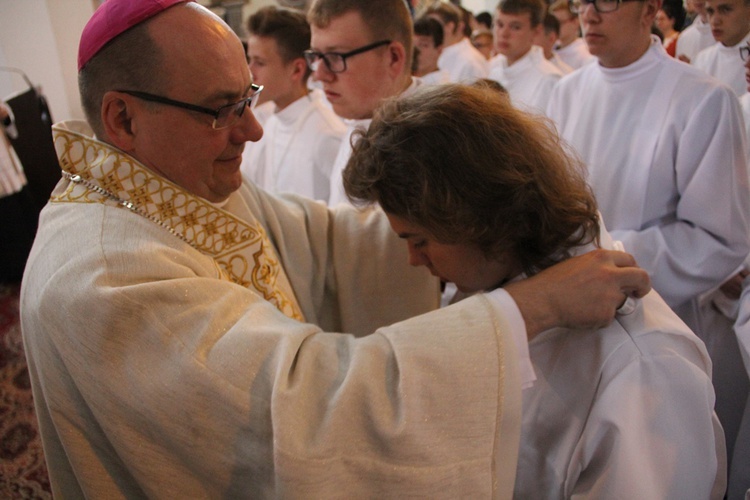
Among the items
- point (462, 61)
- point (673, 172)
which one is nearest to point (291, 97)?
point (673, 172)

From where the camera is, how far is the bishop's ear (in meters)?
1.41

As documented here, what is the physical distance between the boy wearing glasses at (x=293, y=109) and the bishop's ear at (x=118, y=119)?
1.68 m

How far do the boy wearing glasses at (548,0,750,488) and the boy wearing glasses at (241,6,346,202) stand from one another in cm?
125

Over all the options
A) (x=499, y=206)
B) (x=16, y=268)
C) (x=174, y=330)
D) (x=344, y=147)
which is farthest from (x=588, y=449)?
(x=16, y=268)

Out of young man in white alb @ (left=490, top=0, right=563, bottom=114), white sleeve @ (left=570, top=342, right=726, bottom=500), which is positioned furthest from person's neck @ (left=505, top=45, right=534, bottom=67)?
white sleeve @ (left=570, top=342, right=726, bottom=500)

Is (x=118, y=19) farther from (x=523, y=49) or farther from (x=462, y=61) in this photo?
(x=462, y=61)

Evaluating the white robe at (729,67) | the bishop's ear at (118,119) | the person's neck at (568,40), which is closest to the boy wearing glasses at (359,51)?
the bishop's ear at (118,119)

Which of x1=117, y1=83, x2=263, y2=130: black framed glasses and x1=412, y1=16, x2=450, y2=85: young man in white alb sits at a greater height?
x1=117, y1=83, x2=263, y2=130: black framed glasses

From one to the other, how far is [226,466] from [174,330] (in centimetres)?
26

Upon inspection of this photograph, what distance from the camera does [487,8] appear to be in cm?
1270

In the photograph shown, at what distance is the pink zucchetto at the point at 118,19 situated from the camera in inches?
55.2

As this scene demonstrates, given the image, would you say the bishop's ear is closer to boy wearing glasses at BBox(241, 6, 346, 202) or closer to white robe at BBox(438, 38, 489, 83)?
boy wearing glasses at BBox(241, 6, 346, 202)

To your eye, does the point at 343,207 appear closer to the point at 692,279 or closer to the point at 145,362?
the point at 145,362

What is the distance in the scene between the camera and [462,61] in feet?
24.7
